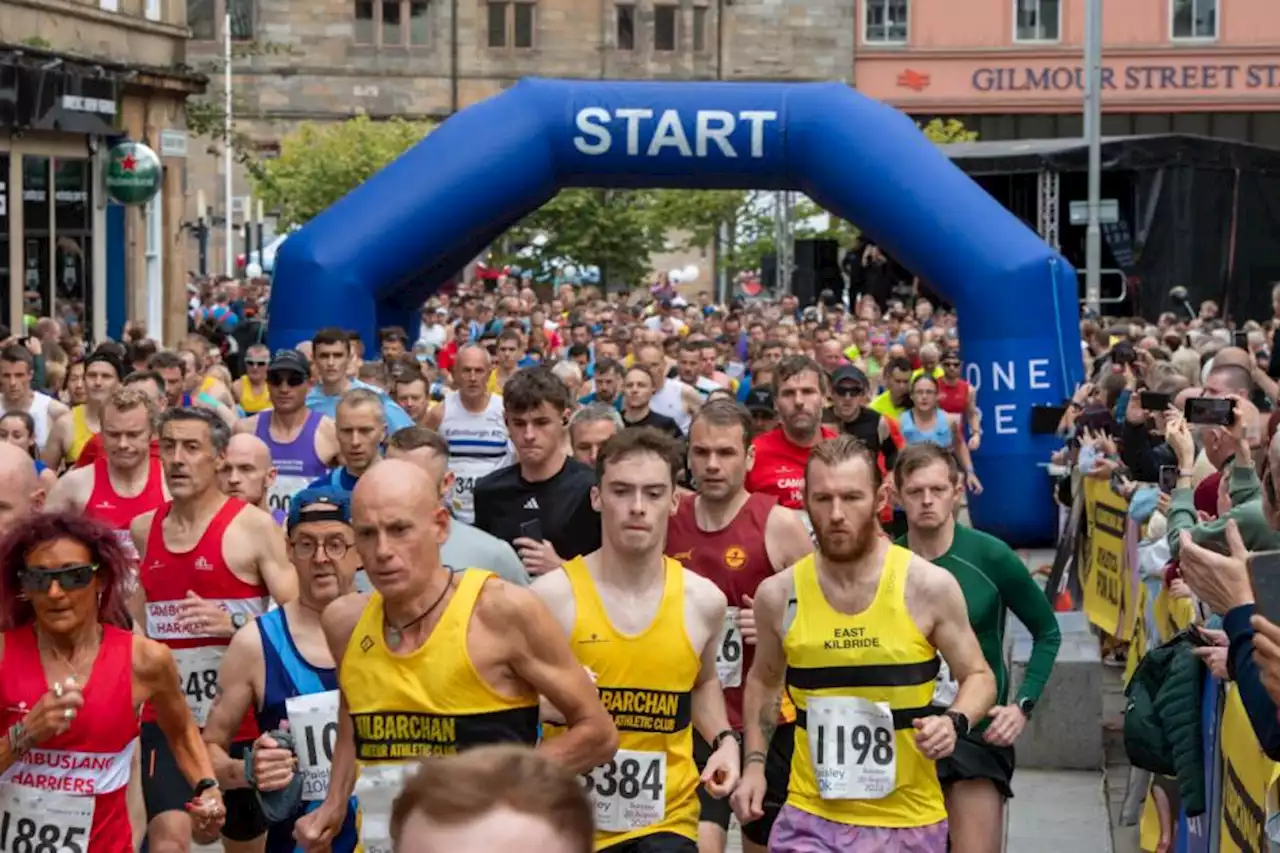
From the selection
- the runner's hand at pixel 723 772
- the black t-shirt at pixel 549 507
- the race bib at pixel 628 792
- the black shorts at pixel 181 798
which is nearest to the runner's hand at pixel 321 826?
the race bib at pixel 628 792

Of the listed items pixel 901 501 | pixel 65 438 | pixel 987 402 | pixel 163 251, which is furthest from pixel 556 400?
pixel 163 251

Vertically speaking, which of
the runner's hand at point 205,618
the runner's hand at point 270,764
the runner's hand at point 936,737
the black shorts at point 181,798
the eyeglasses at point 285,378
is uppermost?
the eyeglasses at point 285,378

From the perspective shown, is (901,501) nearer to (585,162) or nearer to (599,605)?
(599,605)

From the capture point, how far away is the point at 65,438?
39.5 ft

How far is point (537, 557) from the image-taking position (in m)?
7.91

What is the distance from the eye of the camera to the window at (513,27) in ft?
213

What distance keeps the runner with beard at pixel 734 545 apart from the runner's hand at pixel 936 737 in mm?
1114

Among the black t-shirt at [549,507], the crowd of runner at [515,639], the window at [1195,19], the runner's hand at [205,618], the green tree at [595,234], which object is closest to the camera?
the crowd of runner at [515,639]

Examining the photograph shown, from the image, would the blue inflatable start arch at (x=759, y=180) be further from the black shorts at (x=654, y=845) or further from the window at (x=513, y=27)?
the window at (x=513, y=27)

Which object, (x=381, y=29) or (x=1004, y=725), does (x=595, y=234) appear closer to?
(x=381, y=29)

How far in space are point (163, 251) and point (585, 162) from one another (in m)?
14.4

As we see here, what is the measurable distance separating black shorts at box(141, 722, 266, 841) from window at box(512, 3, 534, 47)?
5864 cm

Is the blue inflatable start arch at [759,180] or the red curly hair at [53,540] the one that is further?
the blue inflatable start arch at [759,180]

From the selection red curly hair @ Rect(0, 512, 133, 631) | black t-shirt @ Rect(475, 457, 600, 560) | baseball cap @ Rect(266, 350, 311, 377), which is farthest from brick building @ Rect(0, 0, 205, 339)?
red curly hair @ Rect(0, 512, 133, 631)
